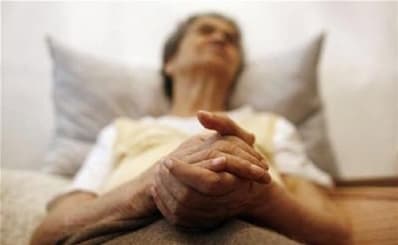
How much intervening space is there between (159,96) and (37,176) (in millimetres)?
445

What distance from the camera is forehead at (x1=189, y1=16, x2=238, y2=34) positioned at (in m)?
1.45

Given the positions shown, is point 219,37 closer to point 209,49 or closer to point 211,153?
point 209,49

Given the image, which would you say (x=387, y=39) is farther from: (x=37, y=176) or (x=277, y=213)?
(x=37, y=176)

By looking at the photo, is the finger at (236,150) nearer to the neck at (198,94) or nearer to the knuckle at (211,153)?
the knuckle at (211,153)

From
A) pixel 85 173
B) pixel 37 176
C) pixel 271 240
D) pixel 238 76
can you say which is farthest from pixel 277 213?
pixel 238 76

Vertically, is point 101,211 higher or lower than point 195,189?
lower

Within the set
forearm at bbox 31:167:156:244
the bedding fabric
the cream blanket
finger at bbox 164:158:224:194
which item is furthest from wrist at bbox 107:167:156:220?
the bedding fabric

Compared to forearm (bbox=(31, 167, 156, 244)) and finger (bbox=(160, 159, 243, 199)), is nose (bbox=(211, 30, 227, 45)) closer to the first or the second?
forearm (bbox=(31, 167, 156, 244))

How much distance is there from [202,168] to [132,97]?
31.8 inches

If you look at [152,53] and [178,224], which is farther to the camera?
[152,53]

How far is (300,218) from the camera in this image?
84 cm

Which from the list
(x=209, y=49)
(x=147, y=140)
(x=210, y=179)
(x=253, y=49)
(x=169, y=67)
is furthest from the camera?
(x=253, y=49)

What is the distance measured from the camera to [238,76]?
145cm

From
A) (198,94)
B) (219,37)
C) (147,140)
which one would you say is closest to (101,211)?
(147,140)
